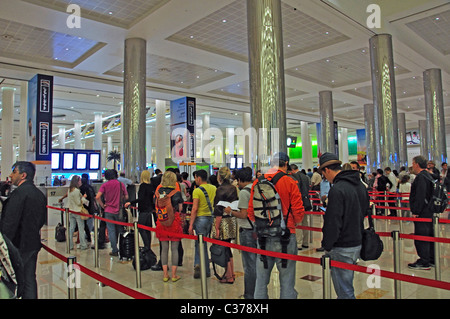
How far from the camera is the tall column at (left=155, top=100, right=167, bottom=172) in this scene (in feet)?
66.2

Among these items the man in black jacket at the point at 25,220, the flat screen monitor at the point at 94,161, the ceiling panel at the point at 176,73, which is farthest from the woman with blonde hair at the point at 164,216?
the flat screen monitor at the point at 94,161

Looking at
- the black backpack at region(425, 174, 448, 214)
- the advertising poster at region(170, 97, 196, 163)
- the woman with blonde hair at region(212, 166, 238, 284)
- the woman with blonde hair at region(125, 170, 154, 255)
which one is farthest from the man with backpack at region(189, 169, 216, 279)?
the advertising poster at region(170, 97, 196, 163)

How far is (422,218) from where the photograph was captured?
482 centimetres

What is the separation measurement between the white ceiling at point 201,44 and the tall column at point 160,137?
147cm

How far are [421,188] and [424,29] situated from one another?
10.1 meters

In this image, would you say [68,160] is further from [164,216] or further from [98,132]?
[164,216]

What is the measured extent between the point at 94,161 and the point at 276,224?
586 inches

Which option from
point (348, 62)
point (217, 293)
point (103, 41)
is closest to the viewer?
point (217, 293)

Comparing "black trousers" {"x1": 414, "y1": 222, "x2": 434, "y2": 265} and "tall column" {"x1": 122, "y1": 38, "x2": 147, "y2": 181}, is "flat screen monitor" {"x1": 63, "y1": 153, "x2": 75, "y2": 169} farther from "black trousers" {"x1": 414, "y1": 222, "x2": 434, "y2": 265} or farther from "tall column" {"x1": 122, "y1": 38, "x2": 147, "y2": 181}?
"black trousers" {"x1": 414, "y1": 222, "x2": 434, "y2": 265}

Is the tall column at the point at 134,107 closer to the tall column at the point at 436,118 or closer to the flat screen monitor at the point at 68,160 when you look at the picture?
the flat screen monitor at the point at 68,160

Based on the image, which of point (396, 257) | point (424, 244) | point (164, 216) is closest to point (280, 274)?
point (396, 257)

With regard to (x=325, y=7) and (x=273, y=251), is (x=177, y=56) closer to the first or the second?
(x=325, y=7)

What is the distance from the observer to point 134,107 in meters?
11.5
